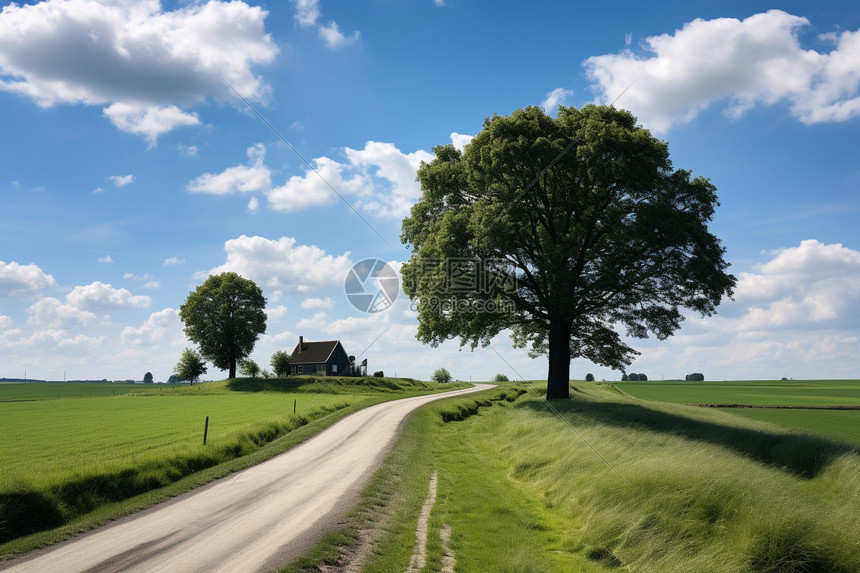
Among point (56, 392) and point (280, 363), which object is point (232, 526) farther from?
point (56, 392)

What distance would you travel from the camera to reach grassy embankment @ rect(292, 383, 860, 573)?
9883 millimetres

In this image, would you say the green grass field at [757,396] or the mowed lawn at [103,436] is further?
the green grass field at [757,396]

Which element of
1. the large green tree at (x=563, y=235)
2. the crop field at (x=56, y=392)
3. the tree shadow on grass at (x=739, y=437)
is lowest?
the crop field at (x=56, y=392)

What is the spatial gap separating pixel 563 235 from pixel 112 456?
2593cm

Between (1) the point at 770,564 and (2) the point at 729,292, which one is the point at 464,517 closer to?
(1) the point at 770,564

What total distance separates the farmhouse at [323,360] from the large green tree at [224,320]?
1162 cm

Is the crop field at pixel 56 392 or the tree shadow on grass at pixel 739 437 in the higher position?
the tree shadow on grass at pixel 739 437

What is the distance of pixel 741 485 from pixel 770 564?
2.41 metres

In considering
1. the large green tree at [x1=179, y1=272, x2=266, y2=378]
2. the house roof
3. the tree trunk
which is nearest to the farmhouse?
the house roof

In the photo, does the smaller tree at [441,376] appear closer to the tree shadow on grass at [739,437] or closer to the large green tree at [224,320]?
the large green tree at [224,320]

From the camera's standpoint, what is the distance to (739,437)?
22703 mm

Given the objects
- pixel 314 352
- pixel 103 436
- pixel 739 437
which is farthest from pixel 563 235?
pixel 314 352

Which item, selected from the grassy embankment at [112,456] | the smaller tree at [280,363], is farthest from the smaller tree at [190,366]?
the grassy embankment at [112,456]

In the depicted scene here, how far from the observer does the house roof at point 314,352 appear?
92000 millimetres
